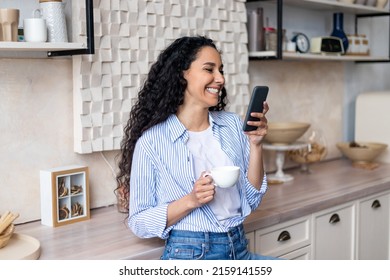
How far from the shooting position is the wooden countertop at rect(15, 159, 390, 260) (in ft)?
6.16

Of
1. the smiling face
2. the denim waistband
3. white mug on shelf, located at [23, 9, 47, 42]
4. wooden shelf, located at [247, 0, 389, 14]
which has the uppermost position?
wooden shelf, located at [247, 0, 389, 14]

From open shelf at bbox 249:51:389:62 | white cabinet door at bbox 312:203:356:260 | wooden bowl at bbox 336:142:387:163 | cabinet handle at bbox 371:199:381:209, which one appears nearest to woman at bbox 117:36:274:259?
white cabinet door at bbox 312:203:356:260

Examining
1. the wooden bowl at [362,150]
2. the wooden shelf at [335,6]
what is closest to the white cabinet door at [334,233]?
the wooden bowl at [362,150]

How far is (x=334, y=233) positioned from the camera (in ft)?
8.73

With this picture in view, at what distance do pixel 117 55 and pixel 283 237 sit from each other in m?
0.90

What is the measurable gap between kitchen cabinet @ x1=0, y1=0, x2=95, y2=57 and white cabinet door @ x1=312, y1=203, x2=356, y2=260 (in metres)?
1.12

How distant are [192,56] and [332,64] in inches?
71.1

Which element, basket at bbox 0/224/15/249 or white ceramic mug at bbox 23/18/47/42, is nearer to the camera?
basket at bbox 0/224/15/249

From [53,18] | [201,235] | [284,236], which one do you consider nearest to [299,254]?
[284,236]

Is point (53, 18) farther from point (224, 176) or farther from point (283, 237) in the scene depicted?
point (283, 237)

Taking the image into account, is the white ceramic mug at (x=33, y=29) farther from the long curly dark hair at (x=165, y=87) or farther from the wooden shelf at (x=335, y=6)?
the wooden shelf at (x=335, y=6)

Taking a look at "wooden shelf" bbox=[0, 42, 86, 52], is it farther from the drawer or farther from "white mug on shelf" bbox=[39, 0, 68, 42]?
the drawer

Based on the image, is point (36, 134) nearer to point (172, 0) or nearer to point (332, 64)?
point (172, 0)

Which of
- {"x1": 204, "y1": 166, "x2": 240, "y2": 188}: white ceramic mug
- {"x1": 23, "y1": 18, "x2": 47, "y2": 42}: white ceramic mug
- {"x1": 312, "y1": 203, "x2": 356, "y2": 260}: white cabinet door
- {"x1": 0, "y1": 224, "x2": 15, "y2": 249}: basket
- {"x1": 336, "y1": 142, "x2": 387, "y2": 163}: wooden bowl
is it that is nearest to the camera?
{"x1": 204, "y1": 166, "x2": 240, "y2": 188}: white ceramic mug
